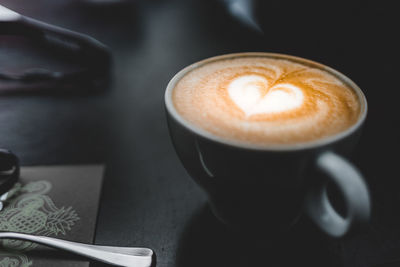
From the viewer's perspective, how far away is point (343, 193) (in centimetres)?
31

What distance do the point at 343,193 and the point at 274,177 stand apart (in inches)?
2.7

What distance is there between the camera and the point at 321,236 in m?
0.43

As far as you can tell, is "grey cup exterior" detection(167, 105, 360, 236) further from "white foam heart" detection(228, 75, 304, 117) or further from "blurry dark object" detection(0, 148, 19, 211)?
"blurry dark object" detection(0, 148, 19, 211)

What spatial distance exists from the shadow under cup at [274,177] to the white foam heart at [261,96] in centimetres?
8

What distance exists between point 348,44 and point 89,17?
34.0 inches

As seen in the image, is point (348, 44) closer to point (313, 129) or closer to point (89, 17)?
point (313, 129)

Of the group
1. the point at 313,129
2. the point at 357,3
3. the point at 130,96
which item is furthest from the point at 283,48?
the point at 313,129

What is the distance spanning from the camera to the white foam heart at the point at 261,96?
432mm

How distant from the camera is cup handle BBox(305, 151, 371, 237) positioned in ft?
1.00

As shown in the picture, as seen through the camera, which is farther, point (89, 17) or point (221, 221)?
point (89, 17)

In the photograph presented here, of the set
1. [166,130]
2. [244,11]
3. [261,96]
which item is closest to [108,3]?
[244,11]

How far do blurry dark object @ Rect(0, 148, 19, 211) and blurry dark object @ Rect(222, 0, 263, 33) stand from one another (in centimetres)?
75

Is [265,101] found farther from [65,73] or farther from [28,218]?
[65,73]

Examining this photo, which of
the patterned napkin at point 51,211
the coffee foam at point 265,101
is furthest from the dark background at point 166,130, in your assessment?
the coffee foam at point 265,101
